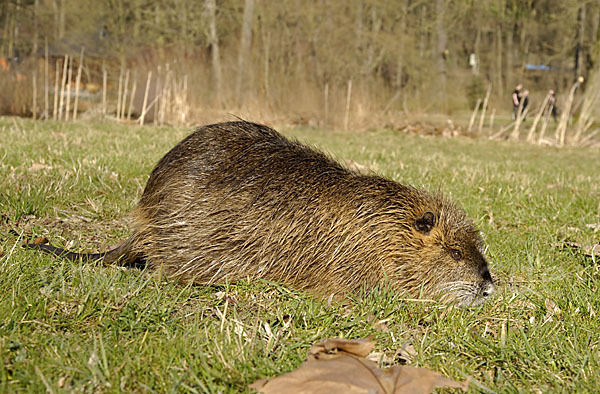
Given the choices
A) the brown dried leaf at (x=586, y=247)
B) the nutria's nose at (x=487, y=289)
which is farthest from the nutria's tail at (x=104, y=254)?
the brown dried leaf at (x=586, y=247)

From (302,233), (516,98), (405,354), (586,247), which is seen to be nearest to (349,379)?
(405,354)

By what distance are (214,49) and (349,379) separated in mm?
21355

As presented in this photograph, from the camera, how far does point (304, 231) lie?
2375 millimetres

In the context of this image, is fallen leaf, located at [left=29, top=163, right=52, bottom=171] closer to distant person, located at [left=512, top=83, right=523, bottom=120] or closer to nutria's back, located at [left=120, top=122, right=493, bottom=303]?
nutria's back, located at [left=120, top=122, right=493, bottom=303]

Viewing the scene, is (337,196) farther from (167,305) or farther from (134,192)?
(134,192)

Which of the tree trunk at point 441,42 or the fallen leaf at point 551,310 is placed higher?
the tree trunk at point 441,42

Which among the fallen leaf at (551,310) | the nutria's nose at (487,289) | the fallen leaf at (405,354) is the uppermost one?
the nutria's nose at (487,289)

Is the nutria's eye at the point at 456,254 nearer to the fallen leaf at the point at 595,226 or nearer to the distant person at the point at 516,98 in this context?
the fallen leaf at the point at 595,226

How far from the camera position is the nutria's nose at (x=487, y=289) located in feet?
7.25

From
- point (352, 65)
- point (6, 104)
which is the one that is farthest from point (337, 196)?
point (352, 65)

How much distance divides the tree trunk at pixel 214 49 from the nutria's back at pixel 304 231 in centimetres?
1308

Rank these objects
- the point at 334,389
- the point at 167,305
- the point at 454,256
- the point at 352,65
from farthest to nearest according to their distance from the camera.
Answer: the point at 352,65 < the point at 454,256 < the point at 167,305 < the point at 334,389

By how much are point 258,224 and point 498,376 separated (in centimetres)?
118

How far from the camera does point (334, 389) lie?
1.45 meters
